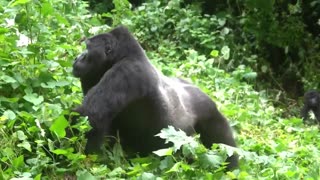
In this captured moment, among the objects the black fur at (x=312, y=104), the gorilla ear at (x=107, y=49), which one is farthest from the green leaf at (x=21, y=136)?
the black fur at (x=312, y=104)

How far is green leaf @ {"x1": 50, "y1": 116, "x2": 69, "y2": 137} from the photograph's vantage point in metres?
2.75

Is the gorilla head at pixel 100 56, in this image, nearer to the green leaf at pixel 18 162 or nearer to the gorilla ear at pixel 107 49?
the gorilla ear at pixel 107 49

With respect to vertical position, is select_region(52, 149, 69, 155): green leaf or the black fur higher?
select_region(52, 149, 69, 155): green leaf

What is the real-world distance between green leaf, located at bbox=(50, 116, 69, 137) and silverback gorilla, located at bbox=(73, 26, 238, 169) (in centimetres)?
25

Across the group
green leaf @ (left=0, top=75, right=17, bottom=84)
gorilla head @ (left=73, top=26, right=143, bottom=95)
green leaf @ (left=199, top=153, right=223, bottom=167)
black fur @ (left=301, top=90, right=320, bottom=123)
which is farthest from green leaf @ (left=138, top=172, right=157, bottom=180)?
black fur @ (left=301, top=90, right=320, bottom=123)

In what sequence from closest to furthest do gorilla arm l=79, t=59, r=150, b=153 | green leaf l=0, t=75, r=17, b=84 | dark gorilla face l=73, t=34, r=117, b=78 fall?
gorilla arm l=79, t=59, r=150, b=153 → green leaf l=0, t=75, r=17, b=84 → dark gorilla face l=73, t=34, r=117, b=78

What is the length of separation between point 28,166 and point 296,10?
211 inches

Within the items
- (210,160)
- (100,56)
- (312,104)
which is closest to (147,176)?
(210,160)

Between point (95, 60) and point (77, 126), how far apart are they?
0.55 m

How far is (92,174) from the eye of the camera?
278 cm

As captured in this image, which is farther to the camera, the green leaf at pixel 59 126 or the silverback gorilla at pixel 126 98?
the silverback gorilla at pixel 126 98

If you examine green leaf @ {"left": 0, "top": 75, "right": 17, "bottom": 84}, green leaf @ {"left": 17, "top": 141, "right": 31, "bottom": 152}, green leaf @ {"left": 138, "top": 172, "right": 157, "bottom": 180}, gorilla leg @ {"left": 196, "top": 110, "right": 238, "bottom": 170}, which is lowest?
gorilla leg @ {"left": 196, "top": 110, "right": 238, "bottom": 170}

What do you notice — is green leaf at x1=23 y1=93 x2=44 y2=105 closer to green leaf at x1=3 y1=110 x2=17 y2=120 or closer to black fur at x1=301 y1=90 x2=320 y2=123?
green leaf at x1=3 y1=110 x2=17 y2=120

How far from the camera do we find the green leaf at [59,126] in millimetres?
2746
